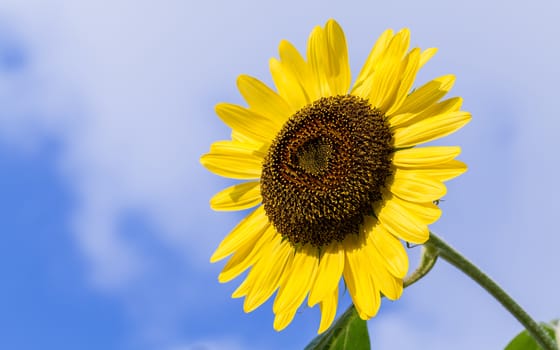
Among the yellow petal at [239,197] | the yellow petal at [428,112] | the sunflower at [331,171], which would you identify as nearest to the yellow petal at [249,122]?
the sunflower at [331,171]

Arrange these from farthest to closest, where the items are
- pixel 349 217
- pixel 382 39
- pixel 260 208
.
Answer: pixel 260 208
pixel 382 39
pixel 349 217

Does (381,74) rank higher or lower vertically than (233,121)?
lower

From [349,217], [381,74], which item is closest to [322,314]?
[349,217]

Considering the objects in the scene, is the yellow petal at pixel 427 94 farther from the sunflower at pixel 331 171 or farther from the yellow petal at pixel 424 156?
the yellow petal at pixel 424 156

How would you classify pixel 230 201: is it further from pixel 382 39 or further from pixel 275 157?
pixel 382 39

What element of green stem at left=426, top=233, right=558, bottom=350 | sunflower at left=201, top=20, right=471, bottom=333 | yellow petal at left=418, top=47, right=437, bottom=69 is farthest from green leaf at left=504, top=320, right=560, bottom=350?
yellow petal at left=418, top=47, right=437, bottom=69

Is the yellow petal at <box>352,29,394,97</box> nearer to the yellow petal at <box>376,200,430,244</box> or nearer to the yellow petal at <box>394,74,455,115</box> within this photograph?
the yellow petal at <box>394,74,455,115</box>

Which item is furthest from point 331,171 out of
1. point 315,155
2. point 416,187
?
point 416,187
